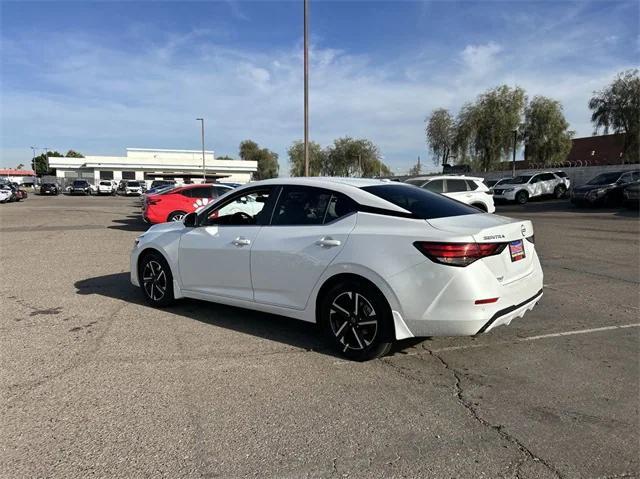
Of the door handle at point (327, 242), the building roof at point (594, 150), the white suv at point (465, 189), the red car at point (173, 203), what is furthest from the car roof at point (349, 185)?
the building roof at point (594, 150)

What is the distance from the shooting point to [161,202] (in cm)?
1429

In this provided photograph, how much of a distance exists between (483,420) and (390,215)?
5.77 feet

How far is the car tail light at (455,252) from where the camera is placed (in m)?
3.77

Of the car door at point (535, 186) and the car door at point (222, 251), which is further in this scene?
the car door at point (535, 186)

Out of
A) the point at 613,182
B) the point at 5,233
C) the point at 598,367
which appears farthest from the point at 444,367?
the point at 613,182

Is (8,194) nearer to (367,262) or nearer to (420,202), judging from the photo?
(420,202)

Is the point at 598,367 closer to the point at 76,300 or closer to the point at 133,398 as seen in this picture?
the point at 133,398

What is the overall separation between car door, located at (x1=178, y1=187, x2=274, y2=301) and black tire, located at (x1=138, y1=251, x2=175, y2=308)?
0.35 metres

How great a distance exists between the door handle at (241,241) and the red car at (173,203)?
9379 mm

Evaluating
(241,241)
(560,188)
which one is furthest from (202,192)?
(560,188)

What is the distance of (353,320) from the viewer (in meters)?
4.25

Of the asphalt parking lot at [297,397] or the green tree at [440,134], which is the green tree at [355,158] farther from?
the asphalt parking lot at [297,397]

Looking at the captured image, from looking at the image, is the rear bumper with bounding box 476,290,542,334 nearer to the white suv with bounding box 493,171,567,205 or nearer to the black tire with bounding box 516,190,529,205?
the white suv with bounding box 493,171,567,205

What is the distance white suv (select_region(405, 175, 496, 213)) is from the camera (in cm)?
A: 1608
